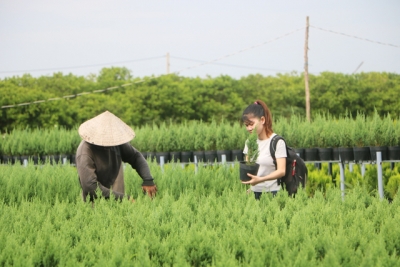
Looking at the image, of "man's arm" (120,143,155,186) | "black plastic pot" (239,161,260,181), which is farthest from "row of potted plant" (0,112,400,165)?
"black plastic pot" (239,161,260,181)

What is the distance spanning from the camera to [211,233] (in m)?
3.65

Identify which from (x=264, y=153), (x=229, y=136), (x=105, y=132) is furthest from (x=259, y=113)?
(x=229, y=136)

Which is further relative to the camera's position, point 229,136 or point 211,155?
point 211,155

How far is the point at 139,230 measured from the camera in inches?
159

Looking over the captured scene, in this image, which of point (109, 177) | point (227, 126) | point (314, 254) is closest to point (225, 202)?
point (109, 177)

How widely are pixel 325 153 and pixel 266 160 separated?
641 cm

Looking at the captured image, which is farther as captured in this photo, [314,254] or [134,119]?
[134,119]

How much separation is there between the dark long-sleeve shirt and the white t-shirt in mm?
1071

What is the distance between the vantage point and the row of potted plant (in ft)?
35.7

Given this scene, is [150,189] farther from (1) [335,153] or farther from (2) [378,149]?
(1) [335,153]

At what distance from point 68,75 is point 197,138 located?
32705 millimetres

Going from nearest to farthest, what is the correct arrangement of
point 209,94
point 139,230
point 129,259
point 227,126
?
point 129,259 → point 139,230 → point 227,126 → point 209,94

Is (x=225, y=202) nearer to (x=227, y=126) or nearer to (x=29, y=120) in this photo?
(x=227, y=126)

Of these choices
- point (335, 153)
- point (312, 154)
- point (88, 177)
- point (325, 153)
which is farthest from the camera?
point (312, 154)
